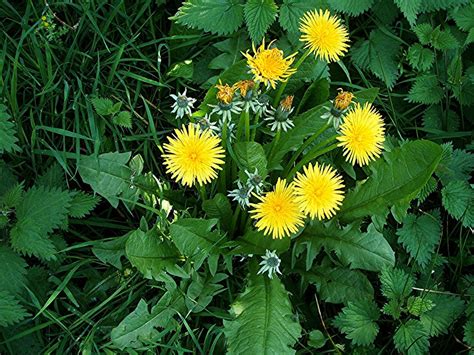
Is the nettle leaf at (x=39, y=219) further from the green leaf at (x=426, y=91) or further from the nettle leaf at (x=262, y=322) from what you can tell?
the green leaf at (x=426, y=91)

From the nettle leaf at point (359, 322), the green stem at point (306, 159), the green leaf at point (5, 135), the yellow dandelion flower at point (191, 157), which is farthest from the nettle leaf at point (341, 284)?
the green leaf at point (5, 135)

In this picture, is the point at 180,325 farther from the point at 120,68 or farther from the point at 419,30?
the point at 419,30

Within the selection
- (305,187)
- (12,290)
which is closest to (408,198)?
(305,187)

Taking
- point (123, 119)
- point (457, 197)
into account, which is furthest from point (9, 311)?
point (457, 197)

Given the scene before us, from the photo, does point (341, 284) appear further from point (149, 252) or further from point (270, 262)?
point (149, 252)

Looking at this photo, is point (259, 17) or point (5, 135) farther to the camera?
point (259, 17)

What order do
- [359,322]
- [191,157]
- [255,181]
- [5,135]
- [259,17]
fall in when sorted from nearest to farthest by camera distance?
[191,157], [255,181], [5,135], [359,322], [259,17]

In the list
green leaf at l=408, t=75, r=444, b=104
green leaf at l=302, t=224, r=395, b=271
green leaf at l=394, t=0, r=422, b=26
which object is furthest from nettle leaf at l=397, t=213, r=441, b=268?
green leaf at l=394, t=0, r=422, b=26
